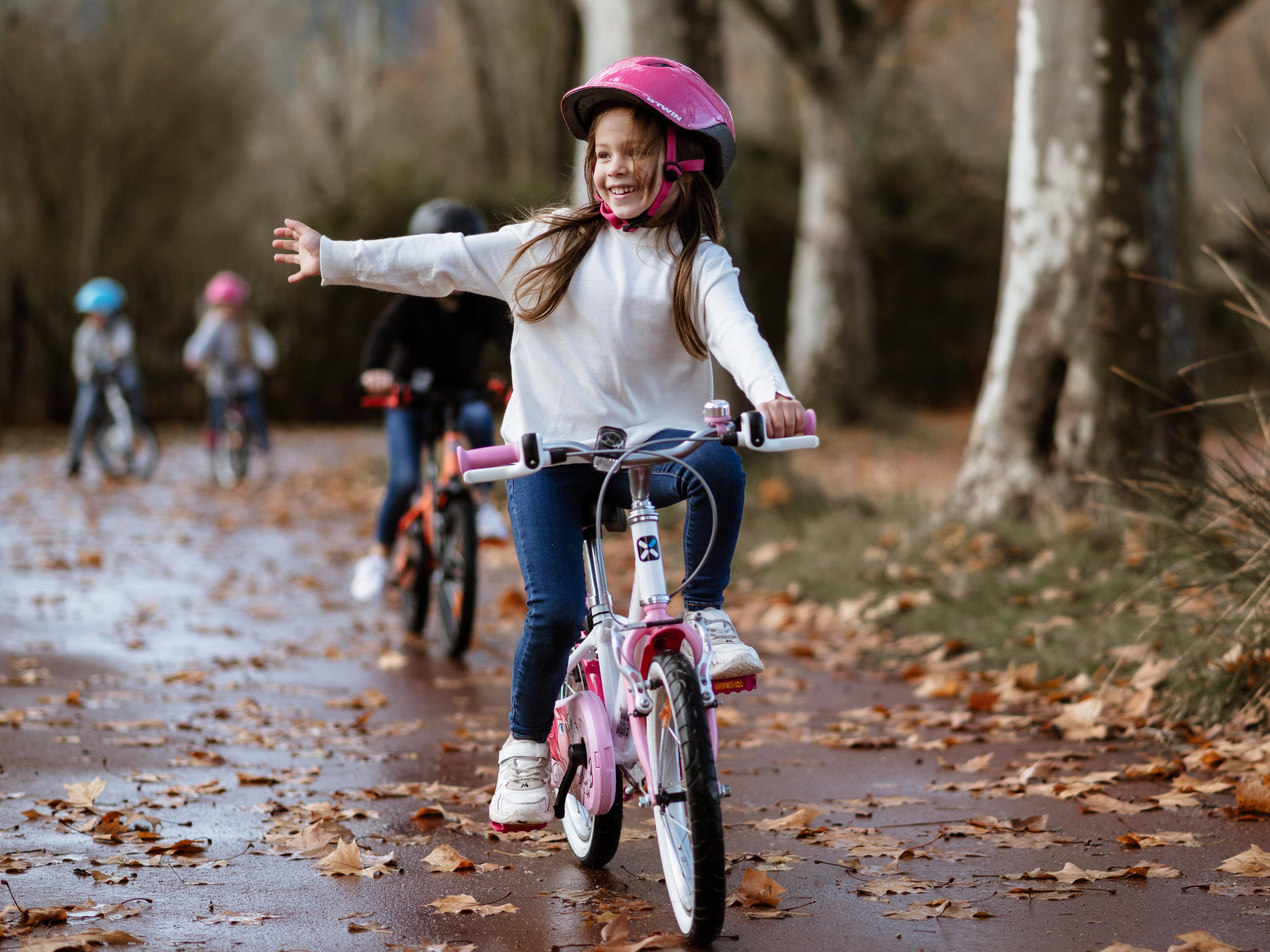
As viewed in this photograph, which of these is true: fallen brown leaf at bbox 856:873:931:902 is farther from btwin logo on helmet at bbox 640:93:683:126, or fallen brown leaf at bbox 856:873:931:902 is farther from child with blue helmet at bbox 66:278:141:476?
child with blue helmet at bbox 66:278:141:476

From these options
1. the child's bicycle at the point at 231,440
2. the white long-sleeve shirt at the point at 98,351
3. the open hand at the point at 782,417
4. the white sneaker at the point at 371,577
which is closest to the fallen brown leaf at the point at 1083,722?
the open hand at the point at 782,417

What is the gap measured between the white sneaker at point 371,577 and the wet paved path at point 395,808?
0.99 ft

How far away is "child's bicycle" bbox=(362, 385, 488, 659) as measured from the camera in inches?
272

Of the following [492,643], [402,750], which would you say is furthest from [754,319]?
[492,643]

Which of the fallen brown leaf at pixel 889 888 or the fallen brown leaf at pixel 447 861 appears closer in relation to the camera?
the fallen brown leaf at pixel 889 888

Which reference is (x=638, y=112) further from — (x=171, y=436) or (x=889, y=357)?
(x=889, y=357)

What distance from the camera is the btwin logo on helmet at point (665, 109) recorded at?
3514 mm

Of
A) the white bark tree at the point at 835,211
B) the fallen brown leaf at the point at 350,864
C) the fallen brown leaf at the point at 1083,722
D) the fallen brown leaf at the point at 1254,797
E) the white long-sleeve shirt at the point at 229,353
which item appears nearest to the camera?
the fallen brown leaf at the point at 350,864

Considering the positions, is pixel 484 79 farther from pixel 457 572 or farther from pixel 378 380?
pixel 457 572

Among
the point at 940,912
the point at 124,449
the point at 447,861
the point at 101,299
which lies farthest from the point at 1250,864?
the point at 101,299

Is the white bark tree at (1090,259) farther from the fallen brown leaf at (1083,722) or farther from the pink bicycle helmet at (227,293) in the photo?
the pink bicycle helmet at (227,293)

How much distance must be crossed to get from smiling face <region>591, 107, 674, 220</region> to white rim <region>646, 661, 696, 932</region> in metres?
1.21

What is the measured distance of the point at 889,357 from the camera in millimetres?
26391

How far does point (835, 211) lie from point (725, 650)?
18.2 m
